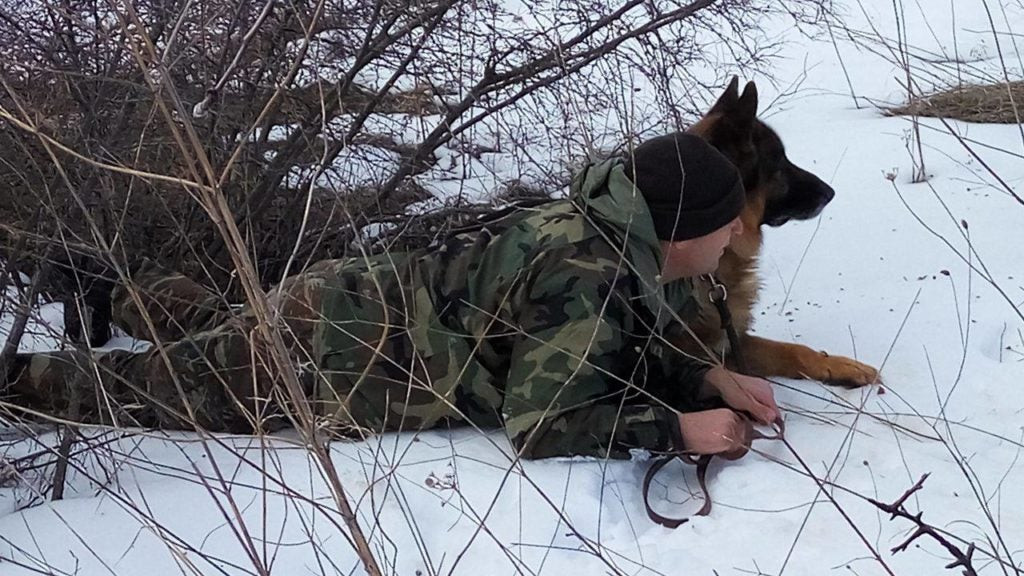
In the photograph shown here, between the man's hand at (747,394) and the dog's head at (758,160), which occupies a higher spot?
the dog's head at (758,160)

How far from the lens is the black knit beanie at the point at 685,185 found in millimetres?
2525

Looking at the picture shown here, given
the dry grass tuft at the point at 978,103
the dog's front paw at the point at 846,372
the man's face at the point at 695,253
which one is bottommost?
the dog's front paw at the point at 846,372

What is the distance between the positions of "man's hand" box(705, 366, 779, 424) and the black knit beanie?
0.38 meters

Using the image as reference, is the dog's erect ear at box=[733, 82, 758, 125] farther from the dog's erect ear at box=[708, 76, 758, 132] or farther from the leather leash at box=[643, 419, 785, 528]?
the leather leash at box=[643, 419, 785, 528]

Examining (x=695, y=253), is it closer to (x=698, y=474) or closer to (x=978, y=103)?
(x=698, y=474)

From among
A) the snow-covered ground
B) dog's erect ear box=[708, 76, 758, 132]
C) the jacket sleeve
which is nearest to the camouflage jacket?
the jacket sleeve

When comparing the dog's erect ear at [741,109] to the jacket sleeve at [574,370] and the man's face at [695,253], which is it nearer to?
the man's face at [695,253]

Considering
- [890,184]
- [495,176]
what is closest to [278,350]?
[495,176]

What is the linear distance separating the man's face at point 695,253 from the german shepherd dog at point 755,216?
27 cm

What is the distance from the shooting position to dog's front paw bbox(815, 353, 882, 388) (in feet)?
9.39

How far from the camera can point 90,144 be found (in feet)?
8.95

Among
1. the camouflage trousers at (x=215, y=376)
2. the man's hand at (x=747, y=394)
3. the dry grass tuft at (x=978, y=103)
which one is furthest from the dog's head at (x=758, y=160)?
the dry grass tuft at (x=978, y=103)

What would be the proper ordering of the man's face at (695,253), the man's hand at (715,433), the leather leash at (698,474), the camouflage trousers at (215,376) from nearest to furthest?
the leather leash at (698,474), the man's hand at (715,433), the man's face at (695,253), the camouflage trousers at (215,376)

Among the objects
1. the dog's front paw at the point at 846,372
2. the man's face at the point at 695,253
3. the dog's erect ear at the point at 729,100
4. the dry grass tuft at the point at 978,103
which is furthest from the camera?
the dry grass tuft at the point at 978,103
